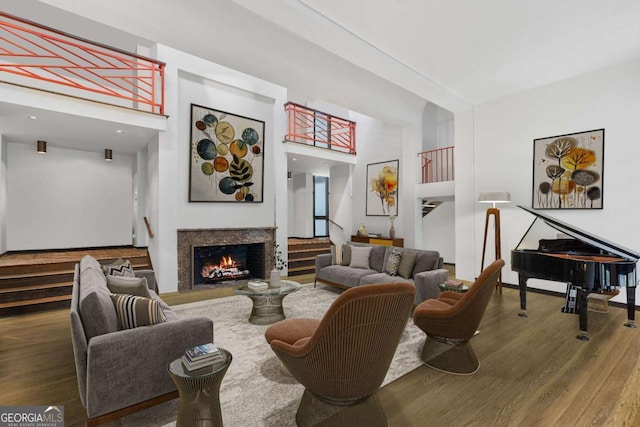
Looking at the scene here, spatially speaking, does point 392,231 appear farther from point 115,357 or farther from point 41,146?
point 41,146

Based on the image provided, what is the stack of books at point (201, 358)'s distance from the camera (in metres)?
1.75

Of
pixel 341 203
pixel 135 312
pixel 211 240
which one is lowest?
pixel 135 312

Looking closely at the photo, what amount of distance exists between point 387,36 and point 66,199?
6917 millimetres

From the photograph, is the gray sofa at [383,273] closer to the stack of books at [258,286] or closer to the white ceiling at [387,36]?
the stack of books at [258,286]

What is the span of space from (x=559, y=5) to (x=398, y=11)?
1.67m

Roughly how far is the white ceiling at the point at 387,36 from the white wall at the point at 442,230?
11.4 feet

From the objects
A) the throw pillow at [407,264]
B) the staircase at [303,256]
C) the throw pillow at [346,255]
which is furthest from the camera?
the staircase at [303,256]

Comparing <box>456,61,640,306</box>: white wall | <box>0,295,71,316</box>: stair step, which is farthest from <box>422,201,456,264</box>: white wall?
<box>0,295,71,316</box>: stair step

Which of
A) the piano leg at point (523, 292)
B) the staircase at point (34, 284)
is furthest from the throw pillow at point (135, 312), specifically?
the piano leg at point (523, 292)

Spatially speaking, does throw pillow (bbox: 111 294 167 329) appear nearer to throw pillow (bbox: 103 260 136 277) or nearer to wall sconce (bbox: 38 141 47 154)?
throw pillow (bbox: 103 260 136 277)

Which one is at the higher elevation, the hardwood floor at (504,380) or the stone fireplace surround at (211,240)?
the stone fireplace surround at (211,240)

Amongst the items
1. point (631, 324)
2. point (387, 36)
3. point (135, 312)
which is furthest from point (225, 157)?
point (631, 324)

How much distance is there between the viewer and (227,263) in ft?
20.9

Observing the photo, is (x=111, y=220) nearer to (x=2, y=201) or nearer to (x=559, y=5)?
(x=2, y=201)
